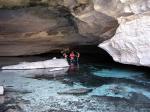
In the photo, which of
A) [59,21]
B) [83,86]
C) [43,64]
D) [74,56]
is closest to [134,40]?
[83,86]

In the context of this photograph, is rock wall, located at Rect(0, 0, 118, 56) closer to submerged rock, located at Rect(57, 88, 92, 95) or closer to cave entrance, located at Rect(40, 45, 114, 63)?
cave entrance, located at Rect(40, 45, 114, 63)

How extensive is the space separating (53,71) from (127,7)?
3.38 meters

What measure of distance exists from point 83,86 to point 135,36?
171cm

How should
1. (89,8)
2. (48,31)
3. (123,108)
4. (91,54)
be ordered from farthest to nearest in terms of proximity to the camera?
(91,54)
(48,31)
(89,8)
(123,108)

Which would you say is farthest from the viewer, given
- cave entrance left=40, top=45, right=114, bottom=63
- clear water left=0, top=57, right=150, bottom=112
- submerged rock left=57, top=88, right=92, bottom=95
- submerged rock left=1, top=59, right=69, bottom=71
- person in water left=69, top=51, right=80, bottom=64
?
cave entrance left=40, top=45, right=114, bottom=63

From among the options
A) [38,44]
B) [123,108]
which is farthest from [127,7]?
[38,44]

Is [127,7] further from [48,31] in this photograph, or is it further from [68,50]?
[68,50]

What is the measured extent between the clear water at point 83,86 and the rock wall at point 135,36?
705mm

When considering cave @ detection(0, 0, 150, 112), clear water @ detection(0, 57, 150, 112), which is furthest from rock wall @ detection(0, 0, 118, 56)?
clear water @ detection(0, 57, 150, 112)

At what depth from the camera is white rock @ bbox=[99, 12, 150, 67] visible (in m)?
7.04

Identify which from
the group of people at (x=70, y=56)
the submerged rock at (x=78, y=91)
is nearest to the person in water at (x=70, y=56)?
the group of people at (x=70, y=56)

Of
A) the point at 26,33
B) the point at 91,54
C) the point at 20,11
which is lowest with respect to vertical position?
the point at 91,54

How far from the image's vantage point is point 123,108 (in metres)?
6.12

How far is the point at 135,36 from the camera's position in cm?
721
